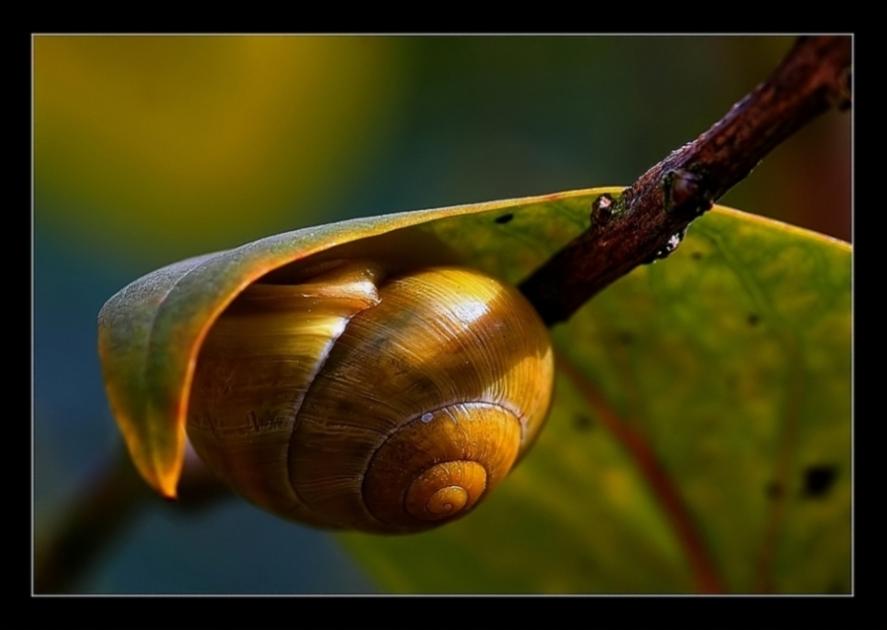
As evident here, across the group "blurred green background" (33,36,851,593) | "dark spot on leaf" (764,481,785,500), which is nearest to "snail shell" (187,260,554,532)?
"dark spot on leaf" (764,481,785,500)

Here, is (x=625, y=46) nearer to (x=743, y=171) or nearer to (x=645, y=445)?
(x=645, y=445)

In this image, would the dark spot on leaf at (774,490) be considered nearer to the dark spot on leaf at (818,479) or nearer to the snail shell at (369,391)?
the dark spot on leaf at (818,479)

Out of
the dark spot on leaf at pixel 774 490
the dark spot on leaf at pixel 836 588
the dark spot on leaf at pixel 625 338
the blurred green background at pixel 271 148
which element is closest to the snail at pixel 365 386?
the dark spot on leaf at pixel 625 338

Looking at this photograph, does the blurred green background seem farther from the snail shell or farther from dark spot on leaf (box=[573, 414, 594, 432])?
the snail shell

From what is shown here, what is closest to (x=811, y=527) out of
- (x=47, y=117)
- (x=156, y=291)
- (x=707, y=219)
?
(x=707, y=219)

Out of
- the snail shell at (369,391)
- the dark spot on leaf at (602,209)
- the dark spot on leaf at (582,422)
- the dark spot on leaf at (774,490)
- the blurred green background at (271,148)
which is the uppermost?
the blurred green background at (271,148)

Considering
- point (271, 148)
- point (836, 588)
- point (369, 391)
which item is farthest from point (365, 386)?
point (271, 148)
